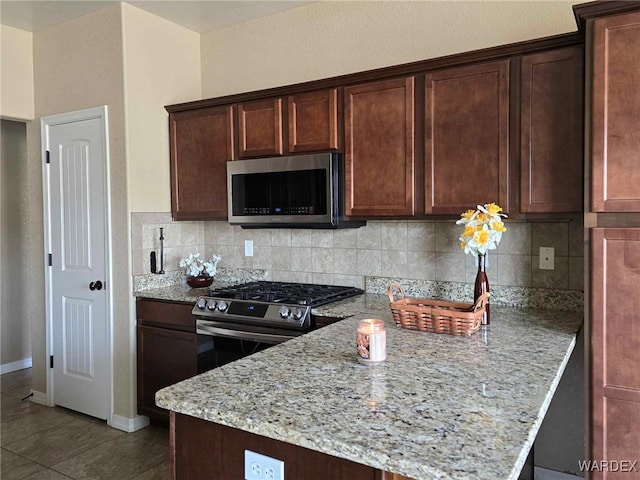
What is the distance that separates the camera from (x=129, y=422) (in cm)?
329

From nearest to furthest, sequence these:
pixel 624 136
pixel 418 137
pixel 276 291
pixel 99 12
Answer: pixel 624 136 < pixel 418 137 < pixel 276 291 < pixel 99 12

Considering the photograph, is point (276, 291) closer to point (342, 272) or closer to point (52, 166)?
point (342, 272)

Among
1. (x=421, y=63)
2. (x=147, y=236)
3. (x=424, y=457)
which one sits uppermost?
(x=421, y=63)

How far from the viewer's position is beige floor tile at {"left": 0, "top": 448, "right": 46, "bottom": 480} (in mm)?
2736

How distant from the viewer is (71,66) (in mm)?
3543

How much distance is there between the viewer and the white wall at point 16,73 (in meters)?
3.57

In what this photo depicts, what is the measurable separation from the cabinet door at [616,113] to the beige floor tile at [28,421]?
11.8 ft

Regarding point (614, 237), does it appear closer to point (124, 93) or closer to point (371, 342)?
point (371, 342)

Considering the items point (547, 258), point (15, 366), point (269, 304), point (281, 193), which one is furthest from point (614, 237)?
point (15, 366)

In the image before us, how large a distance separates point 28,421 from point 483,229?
3327 millimetres

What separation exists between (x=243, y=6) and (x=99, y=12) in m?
0.98

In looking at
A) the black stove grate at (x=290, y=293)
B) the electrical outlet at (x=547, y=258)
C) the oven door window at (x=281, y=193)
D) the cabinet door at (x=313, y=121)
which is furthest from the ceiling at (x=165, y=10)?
the electrical outlet at (x=547, y=258)

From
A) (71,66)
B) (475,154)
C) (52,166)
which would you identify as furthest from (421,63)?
(52,166)

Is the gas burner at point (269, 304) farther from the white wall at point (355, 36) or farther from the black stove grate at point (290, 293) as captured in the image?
the white wall at point (355, 36)
